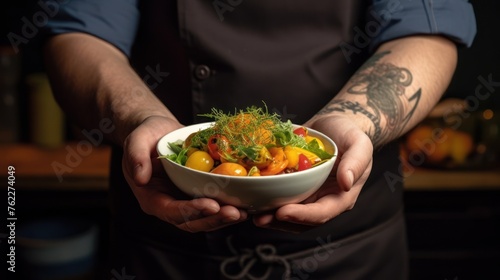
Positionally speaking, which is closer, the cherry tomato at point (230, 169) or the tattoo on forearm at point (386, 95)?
the cherry tomato at point (230, 169)

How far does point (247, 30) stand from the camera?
123 cm

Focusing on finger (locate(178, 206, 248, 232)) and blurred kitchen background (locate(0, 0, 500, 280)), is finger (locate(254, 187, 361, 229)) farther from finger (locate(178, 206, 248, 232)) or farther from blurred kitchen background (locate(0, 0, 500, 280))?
blurred kitchen background (locate(0, 0, 500, 280))

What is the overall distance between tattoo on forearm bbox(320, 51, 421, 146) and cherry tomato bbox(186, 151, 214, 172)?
1.09 ft

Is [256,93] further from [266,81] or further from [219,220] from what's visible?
[219,220]

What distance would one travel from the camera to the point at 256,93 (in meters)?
1.21

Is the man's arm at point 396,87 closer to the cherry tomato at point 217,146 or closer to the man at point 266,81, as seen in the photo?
the man at point 266,81

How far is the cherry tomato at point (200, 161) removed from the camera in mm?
874

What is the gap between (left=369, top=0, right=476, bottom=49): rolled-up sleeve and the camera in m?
1.19

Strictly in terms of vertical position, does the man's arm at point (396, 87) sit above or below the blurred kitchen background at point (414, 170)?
above

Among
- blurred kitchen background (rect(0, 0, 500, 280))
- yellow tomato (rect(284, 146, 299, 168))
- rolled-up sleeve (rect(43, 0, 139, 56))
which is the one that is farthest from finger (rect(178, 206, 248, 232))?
blurred kitchen background (rect(0, 0, 500, 280))

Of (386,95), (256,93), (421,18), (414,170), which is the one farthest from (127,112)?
(414,170)

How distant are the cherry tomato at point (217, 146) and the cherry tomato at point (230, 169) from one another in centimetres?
4

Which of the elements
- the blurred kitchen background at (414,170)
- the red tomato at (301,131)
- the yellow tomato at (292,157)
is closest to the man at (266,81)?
the red tomato at (301,131)

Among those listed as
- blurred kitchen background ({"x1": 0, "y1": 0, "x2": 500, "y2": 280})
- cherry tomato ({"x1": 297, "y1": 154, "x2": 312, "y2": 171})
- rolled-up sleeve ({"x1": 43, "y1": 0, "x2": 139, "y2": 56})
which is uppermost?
rolled-up sleeve ({"x1": 43, "y1": 0, "x2": 139, "y2": 56})
